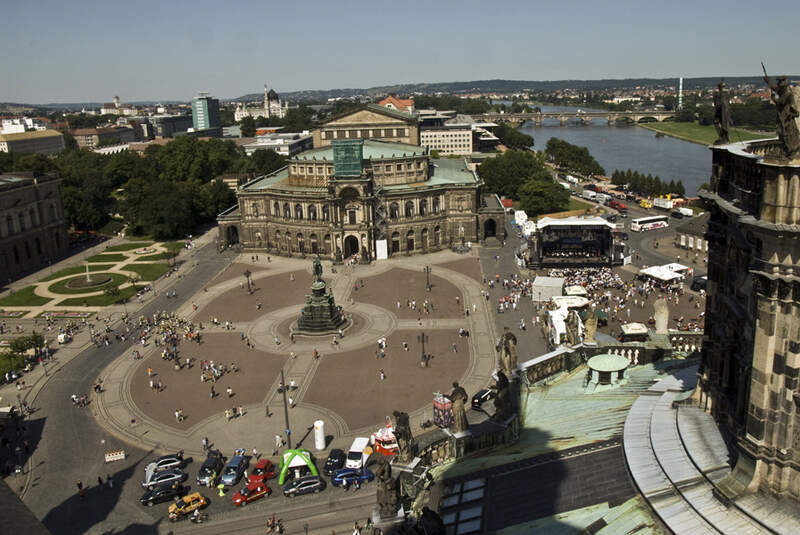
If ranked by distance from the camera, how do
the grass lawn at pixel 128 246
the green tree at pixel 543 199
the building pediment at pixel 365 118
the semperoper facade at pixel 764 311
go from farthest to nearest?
the building pediment at pixel 365 118 → the green tree at pixel 543 199 → the grass lawn at pixel 128 246 → the semperoper facade at pixel 764 311

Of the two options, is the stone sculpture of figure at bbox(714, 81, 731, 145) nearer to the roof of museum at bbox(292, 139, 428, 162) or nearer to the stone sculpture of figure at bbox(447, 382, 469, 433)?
the stone sculpture of figure at bbox(447, 382, 469, 433)

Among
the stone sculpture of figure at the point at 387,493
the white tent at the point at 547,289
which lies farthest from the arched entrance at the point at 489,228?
the stone sculpture of figure at the point at 387,493

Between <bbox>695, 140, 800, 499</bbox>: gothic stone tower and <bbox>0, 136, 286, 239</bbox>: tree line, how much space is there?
98.4m

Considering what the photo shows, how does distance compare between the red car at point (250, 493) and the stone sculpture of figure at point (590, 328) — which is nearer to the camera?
the stone sculpture of figure at point (590, 328)

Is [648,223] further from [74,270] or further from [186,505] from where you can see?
[74,270]

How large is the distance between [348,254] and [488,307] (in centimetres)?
2788

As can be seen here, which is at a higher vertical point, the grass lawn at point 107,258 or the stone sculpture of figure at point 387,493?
the stone sculpture of figure at point 387,493

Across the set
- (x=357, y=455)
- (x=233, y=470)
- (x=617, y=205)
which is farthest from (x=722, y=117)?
(x=617, y=205)

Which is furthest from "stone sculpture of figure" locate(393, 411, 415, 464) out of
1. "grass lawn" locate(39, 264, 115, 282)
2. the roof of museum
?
"grass lawn" locate(39, 264, 115, 282)

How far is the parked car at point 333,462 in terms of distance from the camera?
126 feet

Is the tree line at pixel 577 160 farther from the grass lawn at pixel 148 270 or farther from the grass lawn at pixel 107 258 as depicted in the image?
the grass lawn at pixel 107 258

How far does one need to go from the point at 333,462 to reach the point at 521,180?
309 ft

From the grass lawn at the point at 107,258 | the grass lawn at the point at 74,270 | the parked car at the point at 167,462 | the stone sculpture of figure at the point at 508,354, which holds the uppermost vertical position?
the stone sculpture of figure at the point at 508,354

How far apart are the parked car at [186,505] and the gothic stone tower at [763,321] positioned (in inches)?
1164
